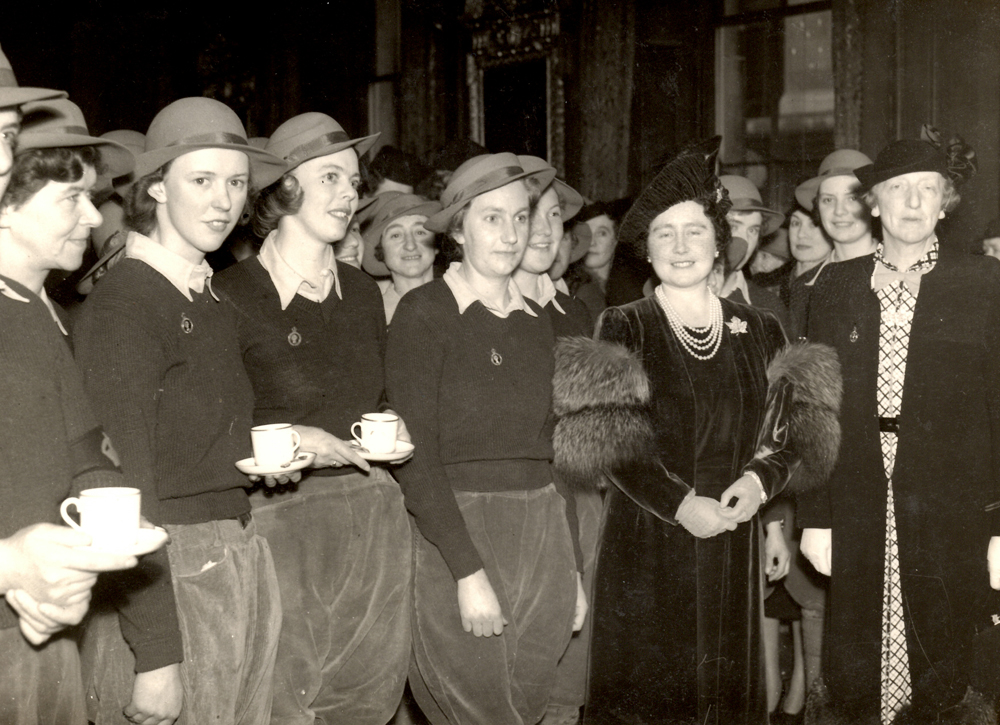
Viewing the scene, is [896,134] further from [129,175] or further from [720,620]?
[129,175]

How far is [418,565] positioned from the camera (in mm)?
2975

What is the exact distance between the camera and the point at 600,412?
9.52 ft

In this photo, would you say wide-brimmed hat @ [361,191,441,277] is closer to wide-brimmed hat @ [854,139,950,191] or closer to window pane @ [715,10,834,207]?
wide-brimmed hat @ [854,139,950,191]

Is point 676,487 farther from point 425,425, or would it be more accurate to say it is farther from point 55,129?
point 55,129

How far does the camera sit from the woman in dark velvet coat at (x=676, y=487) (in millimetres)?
2910

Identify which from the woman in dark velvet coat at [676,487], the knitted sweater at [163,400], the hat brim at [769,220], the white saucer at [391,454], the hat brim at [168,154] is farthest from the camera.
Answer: the hat brim at [769,220]

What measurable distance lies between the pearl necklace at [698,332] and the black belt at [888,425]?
680 millimetres

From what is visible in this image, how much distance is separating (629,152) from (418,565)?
13.9ft

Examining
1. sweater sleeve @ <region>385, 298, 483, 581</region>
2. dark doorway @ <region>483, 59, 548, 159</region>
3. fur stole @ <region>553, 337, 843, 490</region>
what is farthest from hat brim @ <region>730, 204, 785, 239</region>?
dark doorway @ <region>483, 59, 548, 159</region>

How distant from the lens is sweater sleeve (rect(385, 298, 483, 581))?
9.21ft

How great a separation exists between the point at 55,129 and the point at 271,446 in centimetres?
89

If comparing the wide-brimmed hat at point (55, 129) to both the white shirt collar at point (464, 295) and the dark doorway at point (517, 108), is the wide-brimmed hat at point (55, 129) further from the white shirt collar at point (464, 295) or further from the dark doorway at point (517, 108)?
the dark doorway at point (517, 108)

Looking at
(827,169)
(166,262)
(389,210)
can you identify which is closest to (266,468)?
(166,262)

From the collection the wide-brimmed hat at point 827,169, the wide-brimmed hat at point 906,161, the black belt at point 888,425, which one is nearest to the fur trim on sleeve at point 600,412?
the black belt at point 888,425
